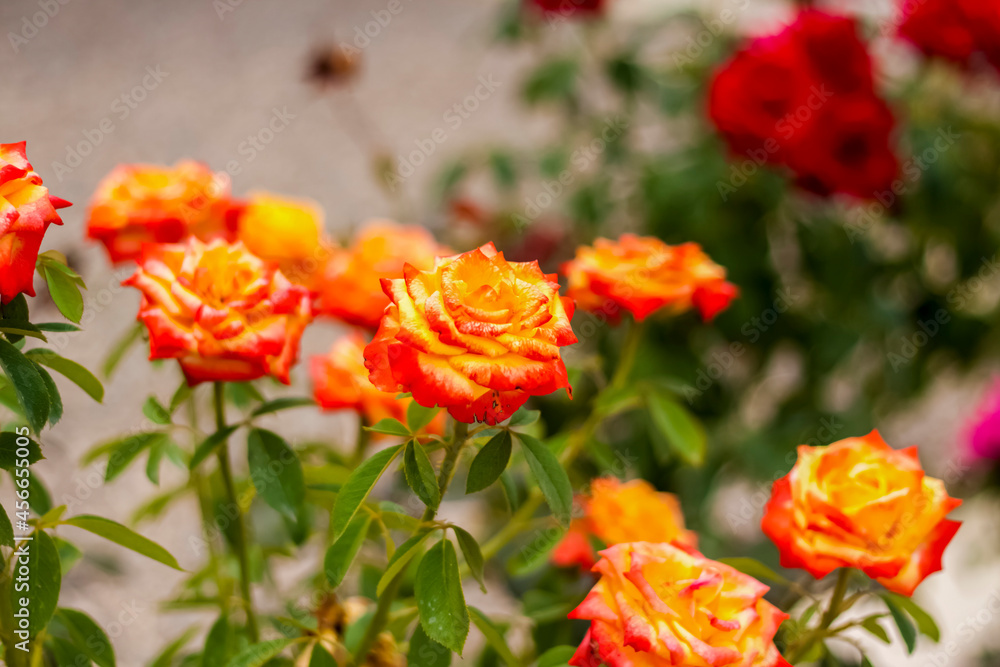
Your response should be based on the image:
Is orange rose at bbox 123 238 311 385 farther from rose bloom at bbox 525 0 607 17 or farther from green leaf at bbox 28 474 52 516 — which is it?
rose bloom at bbox 525 0 607 17

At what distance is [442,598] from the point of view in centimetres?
29

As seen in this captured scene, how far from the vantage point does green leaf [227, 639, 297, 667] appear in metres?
0.31

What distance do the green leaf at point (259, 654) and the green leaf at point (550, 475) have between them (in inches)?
4.5

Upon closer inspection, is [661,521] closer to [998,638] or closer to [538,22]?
[538,22]

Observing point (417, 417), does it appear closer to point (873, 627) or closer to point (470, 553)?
point (470, 553)

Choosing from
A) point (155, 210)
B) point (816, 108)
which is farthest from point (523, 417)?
point (816, 108)

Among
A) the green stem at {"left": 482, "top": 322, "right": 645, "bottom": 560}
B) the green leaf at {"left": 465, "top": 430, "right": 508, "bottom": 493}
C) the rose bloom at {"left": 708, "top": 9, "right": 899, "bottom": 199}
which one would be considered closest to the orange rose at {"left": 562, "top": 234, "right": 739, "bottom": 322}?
the green stem at {"left": 482, "top": 322, "right": 645, "bottom": 560}

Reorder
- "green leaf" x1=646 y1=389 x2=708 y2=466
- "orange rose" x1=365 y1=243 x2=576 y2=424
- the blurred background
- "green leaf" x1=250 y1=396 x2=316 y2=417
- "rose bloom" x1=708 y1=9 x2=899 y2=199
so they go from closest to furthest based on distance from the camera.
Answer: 1. "orange rose" x1=365 y1=243 x2=576 y2=424
2. "green leaf" x1=250 y1=396 x2=316 y2=417
3. "green leaf" x1=646 y1=389 x2=708 y2=466
4. "rose bloom" x1=708 y1=9 x2=899 y2=199
5. the blurred background

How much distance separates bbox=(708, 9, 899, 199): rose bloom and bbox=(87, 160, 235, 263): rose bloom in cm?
47

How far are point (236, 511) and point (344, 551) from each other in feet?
0.27

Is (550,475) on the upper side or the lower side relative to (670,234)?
upper

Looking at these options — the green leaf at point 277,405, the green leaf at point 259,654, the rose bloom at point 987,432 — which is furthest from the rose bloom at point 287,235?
the rose bloom at point 987,432

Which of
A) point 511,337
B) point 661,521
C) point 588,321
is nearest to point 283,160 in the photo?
point 588,321

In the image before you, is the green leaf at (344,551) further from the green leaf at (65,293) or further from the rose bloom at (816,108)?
the rose bloom at (816,108)
